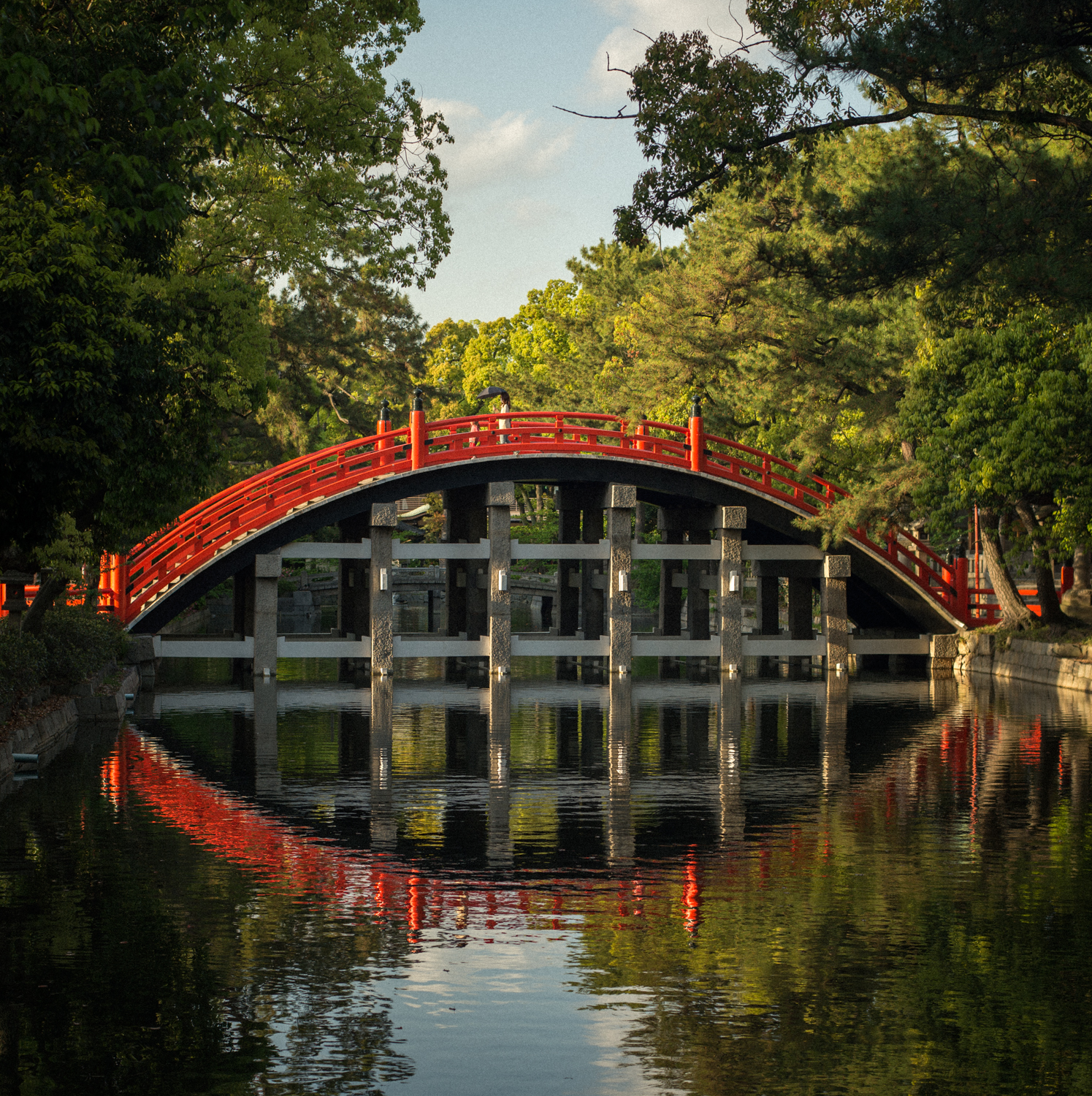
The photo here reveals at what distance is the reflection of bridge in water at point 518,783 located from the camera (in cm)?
1024

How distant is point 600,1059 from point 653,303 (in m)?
32.8

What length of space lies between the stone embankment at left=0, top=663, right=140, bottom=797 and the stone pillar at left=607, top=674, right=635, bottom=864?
617cm

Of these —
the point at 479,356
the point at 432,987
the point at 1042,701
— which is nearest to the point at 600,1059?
the point at 432,987

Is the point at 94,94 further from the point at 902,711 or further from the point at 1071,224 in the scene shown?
the point at 902,711

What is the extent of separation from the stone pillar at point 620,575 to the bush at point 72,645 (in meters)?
11.8

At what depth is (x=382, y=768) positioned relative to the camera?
16984 millimetres

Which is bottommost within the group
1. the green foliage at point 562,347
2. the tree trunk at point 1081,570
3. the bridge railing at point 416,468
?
the tree trunk at point 1081,570

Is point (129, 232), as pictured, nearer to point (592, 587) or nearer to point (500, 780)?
point (500, 780)

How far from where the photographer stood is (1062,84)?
18.6m

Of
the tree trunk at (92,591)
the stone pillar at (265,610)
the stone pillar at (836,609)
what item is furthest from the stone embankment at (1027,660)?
the tree trunk at (92,591)

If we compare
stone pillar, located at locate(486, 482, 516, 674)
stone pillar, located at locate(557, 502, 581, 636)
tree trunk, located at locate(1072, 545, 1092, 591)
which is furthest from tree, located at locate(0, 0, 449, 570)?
tree trunk, located at locate(1072, 545, 1092, 591)

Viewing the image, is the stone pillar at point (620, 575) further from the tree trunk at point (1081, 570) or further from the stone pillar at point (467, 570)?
the tree trunk at point (1081, 570)

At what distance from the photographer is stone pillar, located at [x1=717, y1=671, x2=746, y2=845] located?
1288cm

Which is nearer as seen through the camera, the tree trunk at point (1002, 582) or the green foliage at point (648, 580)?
the tree trunk at point (1002, 582)
